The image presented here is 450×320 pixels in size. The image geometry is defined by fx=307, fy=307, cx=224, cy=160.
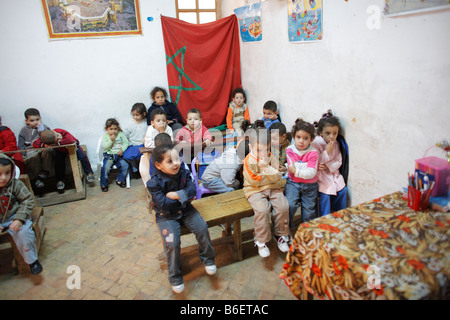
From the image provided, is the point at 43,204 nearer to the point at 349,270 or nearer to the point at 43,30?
the point at 43,30

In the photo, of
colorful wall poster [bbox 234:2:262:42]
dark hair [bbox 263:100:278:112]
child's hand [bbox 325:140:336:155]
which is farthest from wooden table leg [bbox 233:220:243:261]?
colorful wall poster [bbox 234:2:262:42]

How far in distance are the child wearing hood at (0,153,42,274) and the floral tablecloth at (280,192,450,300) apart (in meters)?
2.58

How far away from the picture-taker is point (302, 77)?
13.6ft

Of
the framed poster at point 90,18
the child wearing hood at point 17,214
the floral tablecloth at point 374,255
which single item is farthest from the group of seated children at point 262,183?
the framed poster at point 90,18

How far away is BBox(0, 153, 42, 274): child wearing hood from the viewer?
3.10 meters

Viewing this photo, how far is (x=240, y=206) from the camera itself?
318 centimetres

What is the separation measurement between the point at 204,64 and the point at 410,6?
3805 millimetres

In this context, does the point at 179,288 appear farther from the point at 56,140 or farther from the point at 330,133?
the point at 56,140

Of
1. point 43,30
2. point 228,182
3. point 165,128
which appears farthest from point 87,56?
point 228,182

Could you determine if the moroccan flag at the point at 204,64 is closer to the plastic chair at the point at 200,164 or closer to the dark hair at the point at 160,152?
the plastic chair at the point at 200,164

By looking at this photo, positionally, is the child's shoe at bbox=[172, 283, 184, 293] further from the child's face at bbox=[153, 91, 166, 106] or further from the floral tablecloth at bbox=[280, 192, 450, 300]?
the child's face at bbox=[153, 91, 166, 106]

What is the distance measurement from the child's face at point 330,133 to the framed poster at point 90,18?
396 cm

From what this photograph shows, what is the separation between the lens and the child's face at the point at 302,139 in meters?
3.24
